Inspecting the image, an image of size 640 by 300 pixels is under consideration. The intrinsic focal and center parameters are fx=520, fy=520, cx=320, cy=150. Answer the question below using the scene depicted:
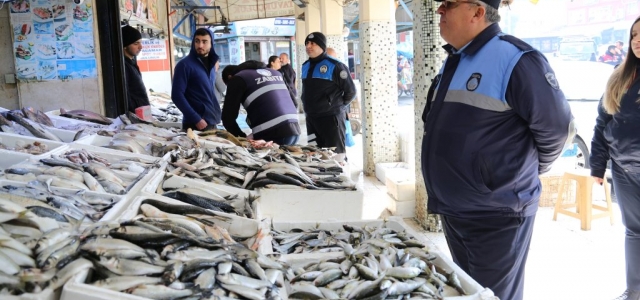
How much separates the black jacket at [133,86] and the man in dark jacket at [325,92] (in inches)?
88.8

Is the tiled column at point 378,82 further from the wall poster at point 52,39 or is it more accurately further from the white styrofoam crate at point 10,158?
the white styrofoam crate at point 10,158

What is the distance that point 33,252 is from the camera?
1.77 metres

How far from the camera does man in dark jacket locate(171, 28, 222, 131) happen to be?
573 centimetres

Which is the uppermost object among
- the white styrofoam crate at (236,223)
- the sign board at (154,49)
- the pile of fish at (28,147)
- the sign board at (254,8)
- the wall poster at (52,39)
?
the sign board at (254,8)

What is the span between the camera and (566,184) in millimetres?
6359

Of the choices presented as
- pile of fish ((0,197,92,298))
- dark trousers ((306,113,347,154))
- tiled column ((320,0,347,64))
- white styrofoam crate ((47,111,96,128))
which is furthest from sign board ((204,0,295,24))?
pile of fish ((0,197,92,298))

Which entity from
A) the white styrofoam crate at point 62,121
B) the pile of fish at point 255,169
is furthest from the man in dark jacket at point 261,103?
the white styrofoam crate at point 62,121

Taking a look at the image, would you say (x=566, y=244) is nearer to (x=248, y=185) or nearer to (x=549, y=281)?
(x=549, y=281)

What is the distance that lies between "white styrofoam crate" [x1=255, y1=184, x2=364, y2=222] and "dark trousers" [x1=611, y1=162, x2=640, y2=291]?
2.01 metres

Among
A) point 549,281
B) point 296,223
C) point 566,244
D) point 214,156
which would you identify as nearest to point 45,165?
point 214,156

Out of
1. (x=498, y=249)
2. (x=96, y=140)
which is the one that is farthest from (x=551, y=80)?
(x=96, y=140)

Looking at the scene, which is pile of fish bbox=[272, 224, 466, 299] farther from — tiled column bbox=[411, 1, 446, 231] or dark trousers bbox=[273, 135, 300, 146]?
tiled column bbox=[411, 1, 446, 231]

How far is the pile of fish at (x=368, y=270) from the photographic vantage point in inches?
78.4

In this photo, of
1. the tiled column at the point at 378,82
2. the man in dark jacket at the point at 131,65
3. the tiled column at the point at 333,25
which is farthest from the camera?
the tiled column at the point at 333,25
